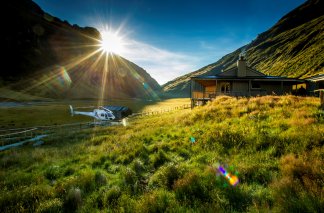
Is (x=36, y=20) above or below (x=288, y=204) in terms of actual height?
above

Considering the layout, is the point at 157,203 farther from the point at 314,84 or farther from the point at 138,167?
the point at 314,84

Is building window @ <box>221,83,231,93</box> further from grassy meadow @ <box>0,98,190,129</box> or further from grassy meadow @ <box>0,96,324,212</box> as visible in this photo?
grassy meadow @ <box>0,98,190,129</box>

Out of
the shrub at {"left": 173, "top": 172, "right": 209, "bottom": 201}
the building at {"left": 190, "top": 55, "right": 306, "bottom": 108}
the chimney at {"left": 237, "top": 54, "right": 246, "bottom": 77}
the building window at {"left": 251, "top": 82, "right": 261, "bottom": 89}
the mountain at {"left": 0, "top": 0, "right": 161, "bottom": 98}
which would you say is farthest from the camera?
the mountain at {"left": 0, "top": 0, "right": 161, "bottom": 98}

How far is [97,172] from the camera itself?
20.0ft

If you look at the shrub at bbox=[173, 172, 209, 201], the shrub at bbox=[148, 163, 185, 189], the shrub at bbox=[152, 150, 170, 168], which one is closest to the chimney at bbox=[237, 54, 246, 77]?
the shrub at bbox=[152, 150, 170, 168]

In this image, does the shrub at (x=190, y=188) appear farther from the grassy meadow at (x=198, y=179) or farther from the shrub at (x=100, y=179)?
the shrub at (x=100, y=179)

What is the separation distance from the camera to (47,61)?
14812 cm

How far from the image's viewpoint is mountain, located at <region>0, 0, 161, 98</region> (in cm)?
12606

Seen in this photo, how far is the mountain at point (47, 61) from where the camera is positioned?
414ft

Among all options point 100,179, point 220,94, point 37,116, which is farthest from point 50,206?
point 37,116

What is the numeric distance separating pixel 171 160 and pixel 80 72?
16955 centimetres

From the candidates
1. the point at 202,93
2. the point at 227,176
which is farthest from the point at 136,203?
the point at 202,93

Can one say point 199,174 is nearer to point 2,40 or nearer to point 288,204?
point 288,204

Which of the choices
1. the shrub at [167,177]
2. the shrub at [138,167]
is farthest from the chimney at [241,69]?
the shrub at [167,177]
